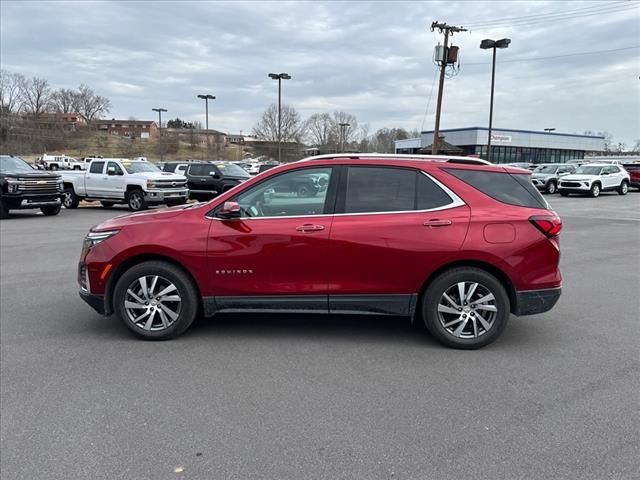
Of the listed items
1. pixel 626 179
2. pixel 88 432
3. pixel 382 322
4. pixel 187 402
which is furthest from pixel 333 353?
pixel 626 179

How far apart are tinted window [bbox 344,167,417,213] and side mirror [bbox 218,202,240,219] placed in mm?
1010

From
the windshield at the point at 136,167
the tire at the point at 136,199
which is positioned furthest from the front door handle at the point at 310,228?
the windshield at the point at 136,167

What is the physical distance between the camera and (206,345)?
4.75 meters

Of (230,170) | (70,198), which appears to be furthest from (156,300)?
(230,170)

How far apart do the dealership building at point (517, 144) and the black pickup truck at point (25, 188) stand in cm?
4785

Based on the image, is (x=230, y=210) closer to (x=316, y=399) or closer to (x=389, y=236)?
(x=389, y=236)

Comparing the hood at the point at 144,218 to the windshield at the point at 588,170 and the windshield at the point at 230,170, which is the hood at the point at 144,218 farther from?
the windshield at the point at 588,170

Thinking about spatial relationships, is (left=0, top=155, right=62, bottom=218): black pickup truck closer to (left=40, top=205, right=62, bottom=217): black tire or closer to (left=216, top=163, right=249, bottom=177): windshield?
(left=40, top=205, right=62, bottom=217): black tire

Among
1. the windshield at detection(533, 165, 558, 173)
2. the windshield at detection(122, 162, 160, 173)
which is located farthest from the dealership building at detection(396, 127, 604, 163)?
the windshield at detection(122, 162, 160, 173)

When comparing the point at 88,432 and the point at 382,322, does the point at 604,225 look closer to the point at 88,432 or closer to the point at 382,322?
the point at 382,322

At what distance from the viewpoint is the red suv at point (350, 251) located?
4.54 m

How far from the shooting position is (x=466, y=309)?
Answer: 4574mm

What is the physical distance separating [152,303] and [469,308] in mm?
2991

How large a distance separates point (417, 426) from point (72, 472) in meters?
2.11
